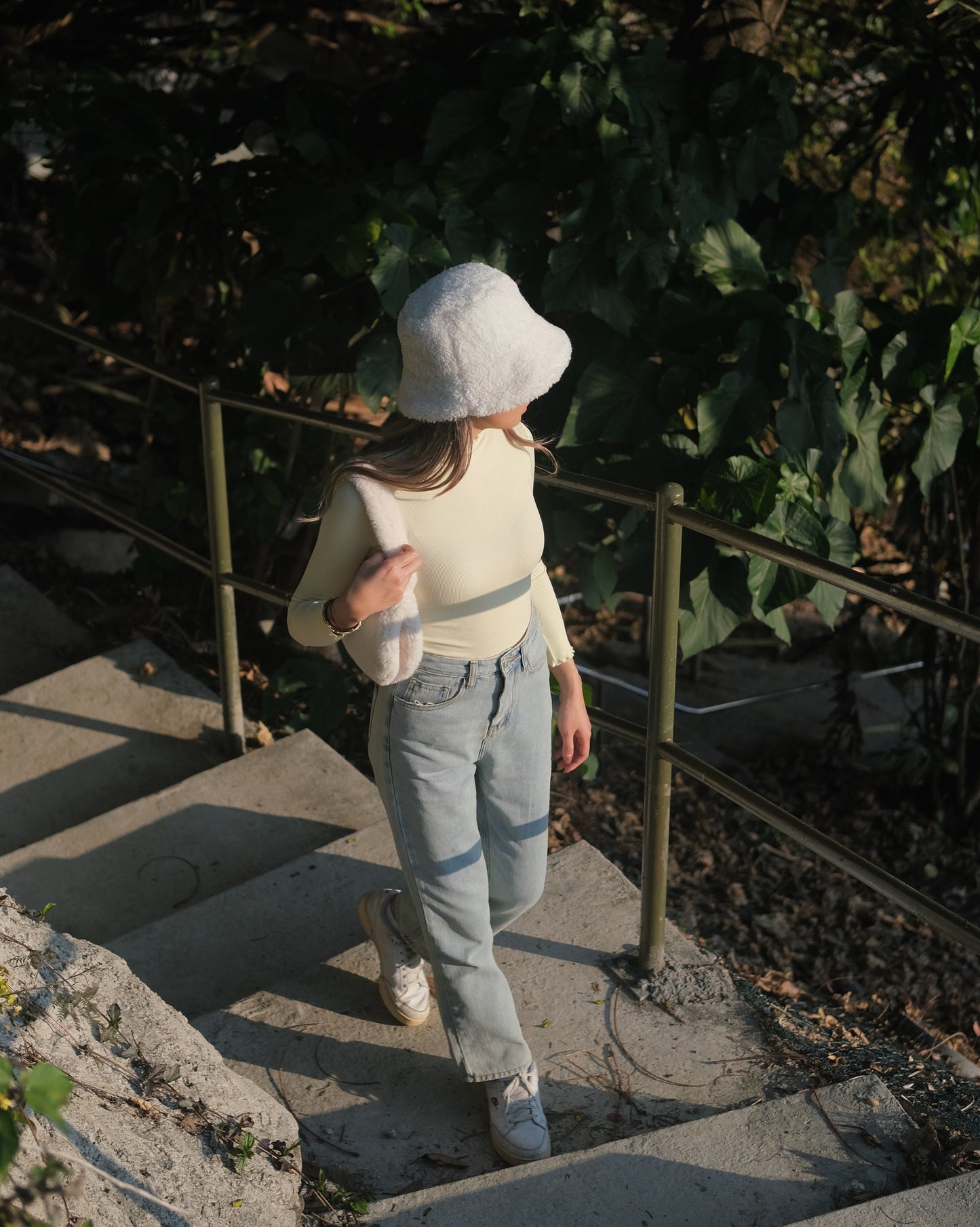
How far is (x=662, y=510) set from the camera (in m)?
2.08

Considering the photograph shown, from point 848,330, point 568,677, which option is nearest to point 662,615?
point 568,677

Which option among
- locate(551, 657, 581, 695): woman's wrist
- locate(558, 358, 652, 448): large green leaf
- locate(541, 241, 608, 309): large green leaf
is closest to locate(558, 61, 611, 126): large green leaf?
locate(541, 241, 608, 309): large green leaf

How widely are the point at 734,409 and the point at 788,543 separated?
1.23ft

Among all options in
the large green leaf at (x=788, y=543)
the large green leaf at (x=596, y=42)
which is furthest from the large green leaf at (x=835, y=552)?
the large green leaf at (x=596, y=42)

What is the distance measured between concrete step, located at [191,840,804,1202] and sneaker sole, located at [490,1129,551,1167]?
0.02 metres

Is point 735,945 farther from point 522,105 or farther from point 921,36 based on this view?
point 921,36

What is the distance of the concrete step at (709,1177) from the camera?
1812mm

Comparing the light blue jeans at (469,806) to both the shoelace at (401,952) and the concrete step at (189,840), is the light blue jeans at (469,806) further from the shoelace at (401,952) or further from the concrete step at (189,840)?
the concrete step at (189,840)

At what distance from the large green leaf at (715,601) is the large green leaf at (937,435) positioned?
19.4 inches

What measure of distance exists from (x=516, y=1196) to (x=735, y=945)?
5.53 ft

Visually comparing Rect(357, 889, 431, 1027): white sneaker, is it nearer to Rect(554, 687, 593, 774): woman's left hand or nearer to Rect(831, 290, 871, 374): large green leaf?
Rect(554, 687, 593, 774): woman's left hand

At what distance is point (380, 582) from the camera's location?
1673mm

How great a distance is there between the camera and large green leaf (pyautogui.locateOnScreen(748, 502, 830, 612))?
2518 millimetres

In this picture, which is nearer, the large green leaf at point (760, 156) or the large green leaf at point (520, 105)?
the large green leaf at point (520, 105)
